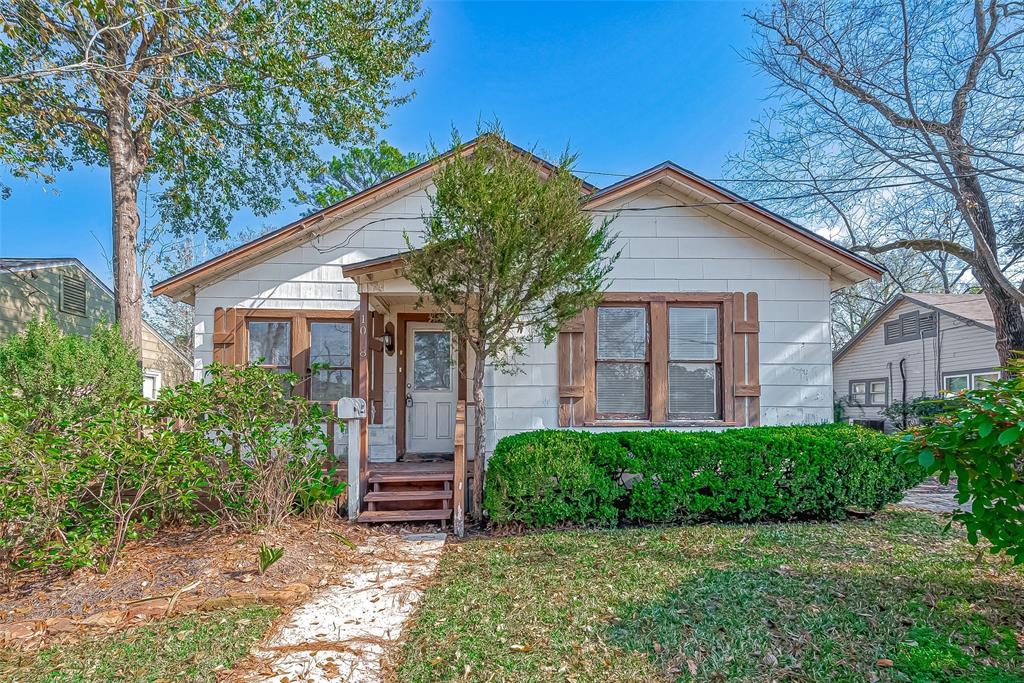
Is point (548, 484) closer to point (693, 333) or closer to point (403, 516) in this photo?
point (403, 516)

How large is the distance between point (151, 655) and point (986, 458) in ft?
16.9

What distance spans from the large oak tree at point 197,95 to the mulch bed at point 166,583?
4.60 m

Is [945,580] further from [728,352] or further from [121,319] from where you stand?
[121,319]

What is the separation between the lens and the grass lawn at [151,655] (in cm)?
291

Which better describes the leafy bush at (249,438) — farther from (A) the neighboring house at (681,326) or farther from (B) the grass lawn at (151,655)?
(B) the grass lawn at (151,655)

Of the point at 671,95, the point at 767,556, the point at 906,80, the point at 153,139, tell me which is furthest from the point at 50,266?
the point at 906,80

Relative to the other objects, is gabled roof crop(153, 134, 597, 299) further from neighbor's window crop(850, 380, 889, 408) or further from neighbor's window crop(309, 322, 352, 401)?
neighbor's window crop(850, 380, 889, 408)

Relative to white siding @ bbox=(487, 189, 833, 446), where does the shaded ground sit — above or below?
below

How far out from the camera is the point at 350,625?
11.6 feet

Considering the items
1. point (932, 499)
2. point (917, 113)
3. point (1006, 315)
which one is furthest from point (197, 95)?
point (1006, 315)

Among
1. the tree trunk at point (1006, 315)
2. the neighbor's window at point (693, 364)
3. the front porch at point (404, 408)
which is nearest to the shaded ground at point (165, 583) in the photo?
the front porch at point (404, 408)

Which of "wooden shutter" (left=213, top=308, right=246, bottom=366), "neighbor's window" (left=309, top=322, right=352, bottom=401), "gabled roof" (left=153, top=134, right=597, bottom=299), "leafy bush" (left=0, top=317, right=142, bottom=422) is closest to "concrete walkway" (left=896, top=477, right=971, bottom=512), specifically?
"gabled roof" (left=153, top=134, right=597, bottom=299)

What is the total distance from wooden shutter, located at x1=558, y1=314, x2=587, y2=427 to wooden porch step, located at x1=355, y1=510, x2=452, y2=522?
6.00 ft

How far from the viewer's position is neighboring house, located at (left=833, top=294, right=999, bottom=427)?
1359 centimetres
